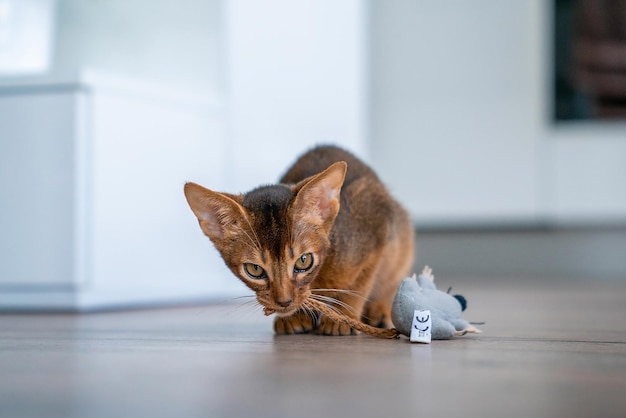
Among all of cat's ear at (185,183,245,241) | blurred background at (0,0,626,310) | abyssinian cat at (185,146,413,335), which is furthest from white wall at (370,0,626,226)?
cat's ear at (185,183,245,241)

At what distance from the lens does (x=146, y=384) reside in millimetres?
985

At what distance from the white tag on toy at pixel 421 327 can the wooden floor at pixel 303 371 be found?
0.10 feet

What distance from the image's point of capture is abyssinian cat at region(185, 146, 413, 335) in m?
1.38

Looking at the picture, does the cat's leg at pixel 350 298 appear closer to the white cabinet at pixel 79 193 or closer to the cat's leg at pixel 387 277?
the cat's leg at pixel 387 277

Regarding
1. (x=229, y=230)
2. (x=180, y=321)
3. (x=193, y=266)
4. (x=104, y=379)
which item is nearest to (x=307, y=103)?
(x=193, y=266)

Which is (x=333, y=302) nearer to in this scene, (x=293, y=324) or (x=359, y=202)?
(x=293, y=324)

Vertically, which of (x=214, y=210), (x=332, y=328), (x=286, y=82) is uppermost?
(x=286, y=82)

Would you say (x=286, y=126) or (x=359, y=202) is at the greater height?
(x=286, y=126)

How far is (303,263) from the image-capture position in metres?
1.40

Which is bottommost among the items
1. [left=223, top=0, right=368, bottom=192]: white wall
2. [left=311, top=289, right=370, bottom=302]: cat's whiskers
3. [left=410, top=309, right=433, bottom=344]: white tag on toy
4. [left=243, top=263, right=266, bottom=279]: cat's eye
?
[left=410, top=309, right=433, bottom=344]: white tag on toy

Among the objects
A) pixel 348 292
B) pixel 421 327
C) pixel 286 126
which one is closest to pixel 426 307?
pixel 421 327

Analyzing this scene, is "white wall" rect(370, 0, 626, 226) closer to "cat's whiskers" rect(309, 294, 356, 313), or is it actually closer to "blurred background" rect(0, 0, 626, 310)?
"blurred background" rect(0, 0, 626, 310)

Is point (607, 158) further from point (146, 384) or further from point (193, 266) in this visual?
point (146, 384)

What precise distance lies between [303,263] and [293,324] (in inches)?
7.6
